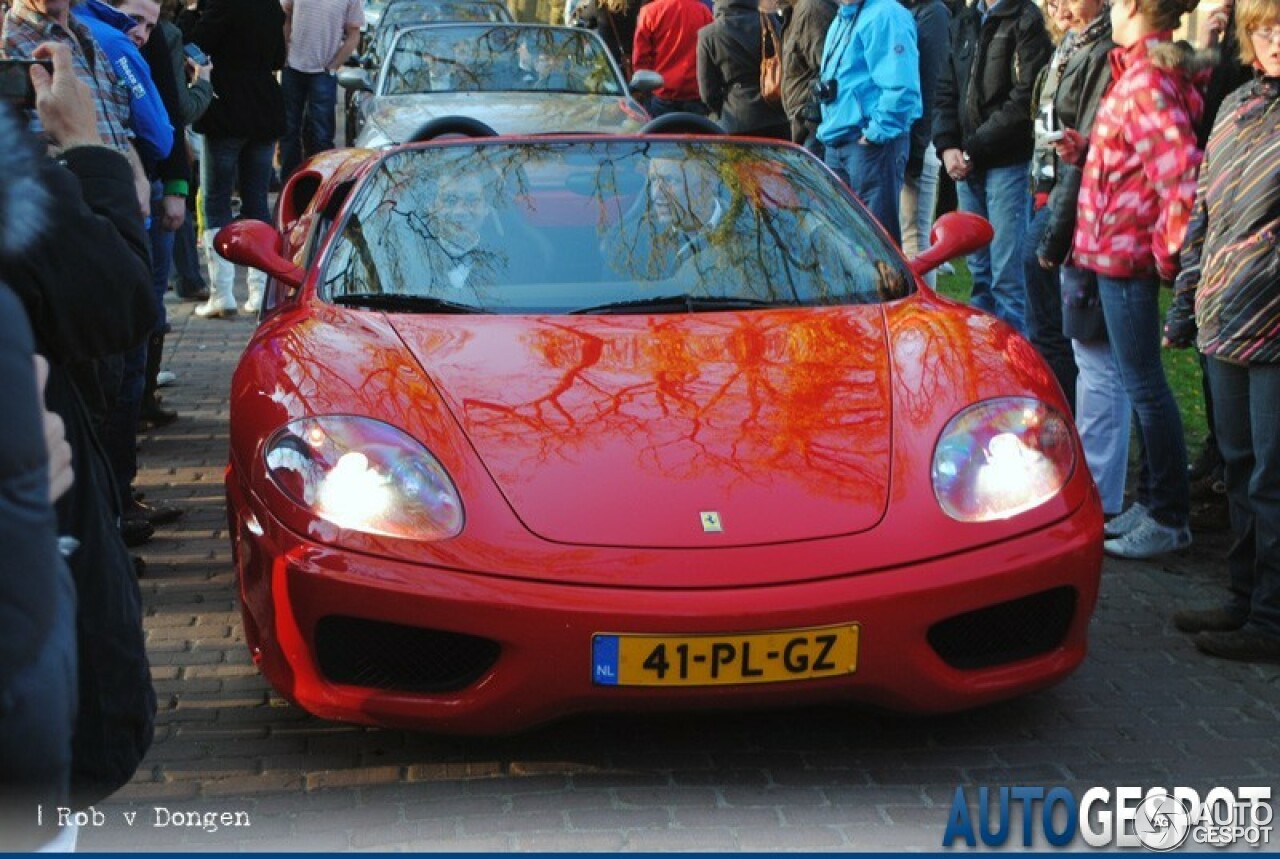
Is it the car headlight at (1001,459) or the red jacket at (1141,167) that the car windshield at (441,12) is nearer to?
the red jacket at (1141,167)

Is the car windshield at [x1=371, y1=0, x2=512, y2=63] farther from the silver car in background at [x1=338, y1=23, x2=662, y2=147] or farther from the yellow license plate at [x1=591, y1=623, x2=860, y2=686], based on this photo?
the yellow license plate at [x1=591, y1=623, x2=860, y2=686]

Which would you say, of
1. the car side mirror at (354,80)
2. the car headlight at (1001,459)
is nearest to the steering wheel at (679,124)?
the car headlight at (1001,459)

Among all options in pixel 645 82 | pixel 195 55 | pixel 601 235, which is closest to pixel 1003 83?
pixel 601 235

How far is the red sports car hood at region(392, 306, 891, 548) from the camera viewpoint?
4.00 m

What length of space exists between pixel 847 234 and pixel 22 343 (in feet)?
12.6

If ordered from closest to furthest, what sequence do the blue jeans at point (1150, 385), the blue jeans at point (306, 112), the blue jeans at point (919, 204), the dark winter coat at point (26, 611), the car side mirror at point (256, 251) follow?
the dark winter coat at point (26, 611) < the car side mirror at point (256, 251) < the blue jeans at point (1150, 385) < the blue jeans at point (919, 204) < the blue jeans at point (306, 112)

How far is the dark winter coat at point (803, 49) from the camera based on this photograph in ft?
33.6

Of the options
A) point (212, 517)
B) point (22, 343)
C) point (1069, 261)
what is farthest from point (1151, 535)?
point (22, 343)

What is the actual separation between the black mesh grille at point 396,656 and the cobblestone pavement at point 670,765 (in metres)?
0.24

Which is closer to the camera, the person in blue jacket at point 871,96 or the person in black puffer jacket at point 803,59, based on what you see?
the person in blue jacket at point 871,96

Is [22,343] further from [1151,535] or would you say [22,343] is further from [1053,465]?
[1151,535]

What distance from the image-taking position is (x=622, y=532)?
3943 millimetres

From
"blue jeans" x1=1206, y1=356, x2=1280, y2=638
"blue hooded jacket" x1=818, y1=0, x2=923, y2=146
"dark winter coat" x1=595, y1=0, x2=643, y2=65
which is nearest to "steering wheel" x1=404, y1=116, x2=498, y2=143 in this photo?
"blue jeans" x1=1206, y1=356, x2=1280, y2=638

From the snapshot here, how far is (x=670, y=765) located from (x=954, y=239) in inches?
84.6
